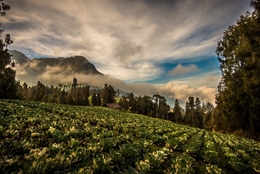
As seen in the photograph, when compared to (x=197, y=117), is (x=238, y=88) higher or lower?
higher

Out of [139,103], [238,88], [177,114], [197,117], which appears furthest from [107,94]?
[238,88]

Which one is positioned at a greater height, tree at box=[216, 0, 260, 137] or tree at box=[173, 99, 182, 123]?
tree at box=[216, 0, 260, 137]

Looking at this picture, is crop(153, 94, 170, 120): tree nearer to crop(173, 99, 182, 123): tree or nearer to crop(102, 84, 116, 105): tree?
crop(173, 99, 182, 123): tree

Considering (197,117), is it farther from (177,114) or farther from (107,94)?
(107,94)

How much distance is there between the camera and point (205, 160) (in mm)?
6656

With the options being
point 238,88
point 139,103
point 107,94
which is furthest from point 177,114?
point 238,88

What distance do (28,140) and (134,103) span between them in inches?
3342

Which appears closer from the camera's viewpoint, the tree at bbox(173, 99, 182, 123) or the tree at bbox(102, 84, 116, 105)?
the tree at bbox(173, 99, 182, 123)

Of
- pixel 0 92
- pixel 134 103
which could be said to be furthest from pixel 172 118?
pixel 0 92

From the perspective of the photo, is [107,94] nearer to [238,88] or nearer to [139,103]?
[139,103]

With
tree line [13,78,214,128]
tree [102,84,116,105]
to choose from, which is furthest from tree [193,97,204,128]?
tree [102,84,116,105]

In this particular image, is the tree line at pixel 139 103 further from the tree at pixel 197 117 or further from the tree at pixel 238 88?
the tree at pixel 238 88

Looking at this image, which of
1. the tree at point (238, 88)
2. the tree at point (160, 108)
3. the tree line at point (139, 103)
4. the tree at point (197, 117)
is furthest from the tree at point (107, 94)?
the tree at point (238, 88)

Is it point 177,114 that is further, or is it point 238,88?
point 177,114
